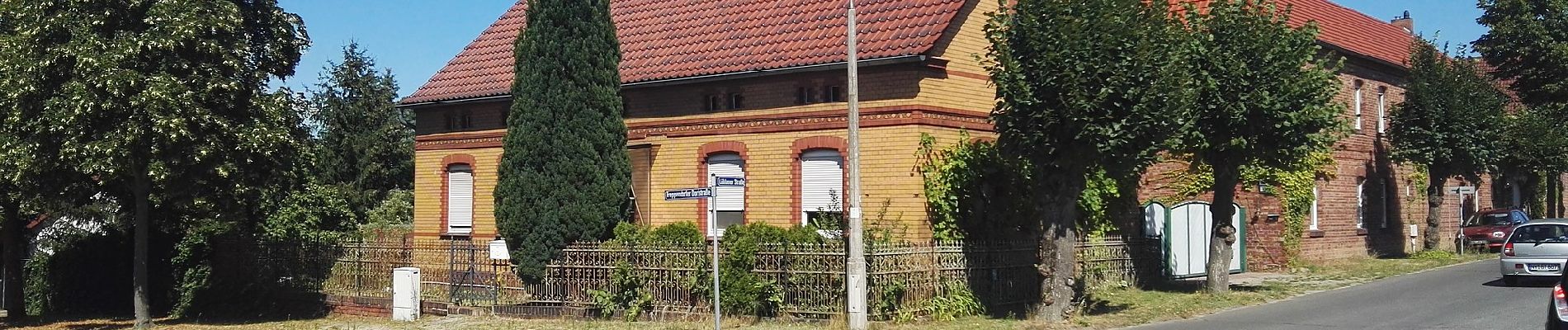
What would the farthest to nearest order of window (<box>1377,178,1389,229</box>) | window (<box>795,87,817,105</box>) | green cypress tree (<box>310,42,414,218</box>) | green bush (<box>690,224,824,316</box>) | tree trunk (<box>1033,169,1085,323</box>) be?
1. green cypress tree (<box>310,42,414,218</box>)
2. window (<box>1377,178,1389,229</box>)
3. window (<box>795,87,817,105</box>)
4. green bush (<box>690,224,824,316</box>)
5. tree trunk (<box>1033,169,1085,323</box>)

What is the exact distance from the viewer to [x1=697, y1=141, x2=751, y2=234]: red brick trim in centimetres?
2342

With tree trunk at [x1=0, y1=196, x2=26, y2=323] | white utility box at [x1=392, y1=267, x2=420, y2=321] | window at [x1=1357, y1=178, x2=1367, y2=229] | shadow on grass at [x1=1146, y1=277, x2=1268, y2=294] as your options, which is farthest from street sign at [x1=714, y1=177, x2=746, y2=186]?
window at [x1=1357, y1=178, x2=1367, y2=229]

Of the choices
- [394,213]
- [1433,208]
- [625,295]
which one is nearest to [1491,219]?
[1433,208]

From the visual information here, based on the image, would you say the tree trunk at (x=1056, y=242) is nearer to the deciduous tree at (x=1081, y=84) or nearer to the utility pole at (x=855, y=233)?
the deciduous tree at (x=1081, y=84)

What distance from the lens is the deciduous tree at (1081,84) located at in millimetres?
16094

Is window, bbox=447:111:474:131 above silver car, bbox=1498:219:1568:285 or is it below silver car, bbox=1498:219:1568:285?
above

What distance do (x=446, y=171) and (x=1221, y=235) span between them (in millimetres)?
15915

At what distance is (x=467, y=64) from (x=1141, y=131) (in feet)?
55.6

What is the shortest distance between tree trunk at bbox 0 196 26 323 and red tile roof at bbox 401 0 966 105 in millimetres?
7851

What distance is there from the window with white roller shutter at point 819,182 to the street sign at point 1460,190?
77.4ft

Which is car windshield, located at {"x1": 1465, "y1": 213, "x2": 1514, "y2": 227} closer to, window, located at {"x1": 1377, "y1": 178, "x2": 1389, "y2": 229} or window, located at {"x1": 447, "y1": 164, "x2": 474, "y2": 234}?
window, located at {"x1": 1377, "y1": 178, "x2": 1389, "y2": 229}

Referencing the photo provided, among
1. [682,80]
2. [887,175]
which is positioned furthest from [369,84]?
[887,175]

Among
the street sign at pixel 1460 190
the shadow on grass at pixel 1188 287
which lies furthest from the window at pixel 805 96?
the street sign at pixel 1460 190

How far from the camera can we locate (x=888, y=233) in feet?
65.8
